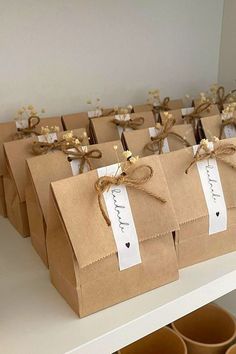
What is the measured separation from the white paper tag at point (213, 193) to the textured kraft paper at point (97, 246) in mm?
91

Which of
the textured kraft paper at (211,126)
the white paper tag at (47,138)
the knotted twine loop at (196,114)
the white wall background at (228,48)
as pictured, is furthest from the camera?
the white wall background at (228,48)

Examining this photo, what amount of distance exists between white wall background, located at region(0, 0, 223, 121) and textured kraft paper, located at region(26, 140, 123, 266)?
342mm

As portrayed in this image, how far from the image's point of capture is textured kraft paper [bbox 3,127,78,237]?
70cm

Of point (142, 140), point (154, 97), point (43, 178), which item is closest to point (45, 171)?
point (43, 178)

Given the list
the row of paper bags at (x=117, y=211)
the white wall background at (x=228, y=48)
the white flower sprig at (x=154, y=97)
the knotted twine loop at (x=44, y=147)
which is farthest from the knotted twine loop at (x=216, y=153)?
the white wall background at (x=228, y=48)

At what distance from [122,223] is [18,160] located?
279mm

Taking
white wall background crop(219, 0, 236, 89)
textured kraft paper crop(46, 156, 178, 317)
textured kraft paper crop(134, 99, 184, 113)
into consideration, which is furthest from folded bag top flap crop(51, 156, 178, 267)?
white wall background crop(219, 0, 236, 89)

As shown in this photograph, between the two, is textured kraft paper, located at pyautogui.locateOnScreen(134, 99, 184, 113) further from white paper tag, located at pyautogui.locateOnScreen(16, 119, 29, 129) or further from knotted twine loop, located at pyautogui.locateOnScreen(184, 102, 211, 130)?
white paper tag, located at pyautogui.locateOnScreen(16, 119, 29, 129)

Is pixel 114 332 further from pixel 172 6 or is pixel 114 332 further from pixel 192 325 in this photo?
pixel 172 6

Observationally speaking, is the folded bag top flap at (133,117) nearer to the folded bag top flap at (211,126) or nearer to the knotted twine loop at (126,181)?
the folded bag top flap at (211,126)

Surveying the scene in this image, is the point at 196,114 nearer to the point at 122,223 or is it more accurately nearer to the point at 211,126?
the point at 211,126

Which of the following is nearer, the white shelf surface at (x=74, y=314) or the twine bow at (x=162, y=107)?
the white shelf surface at (x=74, y=314)

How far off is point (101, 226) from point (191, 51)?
2.92 ft

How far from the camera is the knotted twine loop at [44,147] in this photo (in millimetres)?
698
